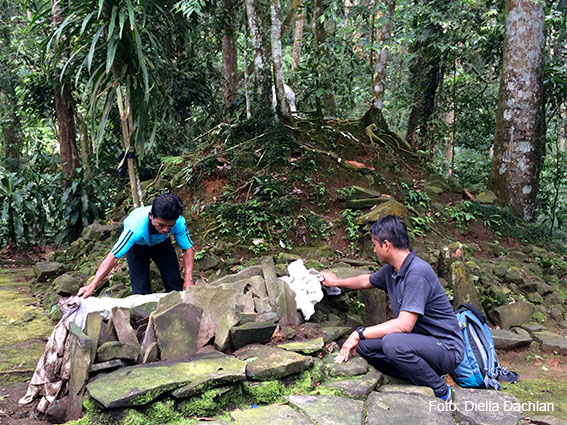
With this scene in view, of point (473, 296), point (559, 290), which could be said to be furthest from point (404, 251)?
point (559, 290)

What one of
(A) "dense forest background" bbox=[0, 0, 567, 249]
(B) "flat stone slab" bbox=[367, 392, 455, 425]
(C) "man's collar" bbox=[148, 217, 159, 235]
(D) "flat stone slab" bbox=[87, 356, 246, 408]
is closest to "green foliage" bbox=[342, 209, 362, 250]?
(A) "dense forest background" bbox=[0, 0, 567, 249]

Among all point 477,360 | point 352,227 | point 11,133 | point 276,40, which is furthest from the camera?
point 11,133

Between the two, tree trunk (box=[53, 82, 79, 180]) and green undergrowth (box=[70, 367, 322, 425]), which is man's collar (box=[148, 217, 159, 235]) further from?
tree trunk (box=[53, 82, 79, 180])

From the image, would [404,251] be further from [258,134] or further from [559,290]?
[258,134]

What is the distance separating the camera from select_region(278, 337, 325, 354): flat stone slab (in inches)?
108

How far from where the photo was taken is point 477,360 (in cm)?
286

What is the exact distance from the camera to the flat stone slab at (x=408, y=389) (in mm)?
2486

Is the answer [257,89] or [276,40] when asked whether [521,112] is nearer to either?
[276,40]

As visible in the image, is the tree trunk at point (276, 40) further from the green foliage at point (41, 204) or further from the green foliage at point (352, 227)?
the green foliage at point (41, 204)

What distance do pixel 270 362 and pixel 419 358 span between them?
858 mm

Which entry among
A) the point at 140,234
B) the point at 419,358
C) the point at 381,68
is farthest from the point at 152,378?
the point at 381,68

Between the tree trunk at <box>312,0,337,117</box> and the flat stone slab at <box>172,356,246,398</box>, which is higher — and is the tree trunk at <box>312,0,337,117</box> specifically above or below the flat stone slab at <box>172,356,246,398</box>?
above

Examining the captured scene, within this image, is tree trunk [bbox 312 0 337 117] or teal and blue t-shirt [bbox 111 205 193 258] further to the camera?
tree trunk [bbox 312 0 337 117]

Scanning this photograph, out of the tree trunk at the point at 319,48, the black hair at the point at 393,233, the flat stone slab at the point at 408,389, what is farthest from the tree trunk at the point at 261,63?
the flat stone slab at the point at 408,389
